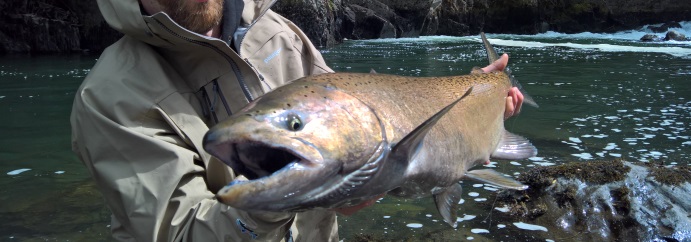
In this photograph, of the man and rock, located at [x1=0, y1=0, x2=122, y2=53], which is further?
rock, located at [x1=0, y1=0, x2=122, y2=53]

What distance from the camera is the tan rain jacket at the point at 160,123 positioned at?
2.27 metres

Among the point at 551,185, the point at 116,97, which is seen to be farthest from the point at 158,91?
the point at 551,185

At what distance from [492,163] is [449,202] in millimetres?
4920

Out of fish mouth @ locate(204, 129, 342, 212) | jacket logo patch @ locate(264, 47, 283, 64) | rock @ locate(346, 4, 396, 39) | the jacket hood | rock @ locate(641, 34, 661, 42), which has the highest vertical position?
the jacket hood

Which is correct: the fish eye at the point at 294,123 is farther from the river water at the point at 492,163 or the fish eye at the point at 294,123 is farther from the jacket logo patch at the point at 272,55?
the jacket logo patch at the point at 272,55

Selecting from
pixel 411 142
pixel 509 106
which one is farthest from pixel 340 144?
pixel 509 106

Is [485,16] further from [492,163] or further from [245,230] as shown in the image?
[245,230]

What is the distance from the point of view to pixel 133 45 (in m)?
2.51

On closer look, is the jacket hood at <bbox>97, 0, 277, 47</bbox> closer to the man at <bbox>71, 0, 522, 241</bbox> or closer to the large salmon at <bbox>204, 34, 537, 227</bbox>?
the man at <bbox>71, 0, 522, 241</bbox>

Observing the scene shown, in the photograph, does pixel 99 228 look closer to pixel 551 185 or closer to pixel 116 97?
pixel 116 97

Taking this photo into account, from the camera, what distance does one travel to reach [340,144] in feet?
Answer: 5.30

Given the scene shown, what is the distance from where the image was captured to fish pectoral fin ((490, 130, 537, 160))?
297cm

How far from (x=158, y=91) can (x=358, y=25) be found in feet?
110

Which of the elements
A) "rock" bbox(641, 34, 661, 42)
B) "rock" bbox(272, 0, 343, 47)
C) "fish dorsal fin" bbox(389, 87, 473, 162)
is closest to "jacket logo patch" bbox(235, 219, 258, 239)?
"fish dorsal fin" bbox(389, 87, 473, 162)
